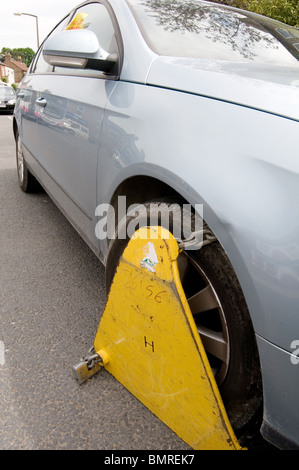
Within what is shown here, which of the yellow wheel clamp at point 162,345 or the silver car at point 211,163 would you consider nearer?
the silver car at point 211,163

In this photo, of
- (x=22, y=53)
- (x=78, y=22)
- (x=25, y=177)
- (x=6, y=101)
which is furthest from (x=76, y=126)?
(x=22, y=53)

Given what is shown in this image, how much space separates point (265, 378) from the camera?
104cm

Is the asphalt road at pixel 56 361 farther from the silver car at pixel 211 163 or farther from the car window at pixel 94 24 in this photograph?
the car window at pixel 94 24

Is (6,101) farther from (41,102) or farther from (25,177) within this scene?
(41,102)

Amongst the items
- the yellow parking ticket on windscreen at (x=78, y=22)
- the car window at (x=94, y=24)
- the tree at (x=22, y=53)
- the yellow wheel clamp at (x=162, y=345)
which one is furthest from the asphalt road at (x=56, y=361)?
the tree at (x=22, y=53)

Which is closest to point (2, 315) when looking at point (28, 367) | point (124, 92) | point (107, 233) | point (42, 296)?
point (42, 296)

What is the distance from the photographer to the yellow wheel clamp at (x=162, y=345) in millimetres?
1172

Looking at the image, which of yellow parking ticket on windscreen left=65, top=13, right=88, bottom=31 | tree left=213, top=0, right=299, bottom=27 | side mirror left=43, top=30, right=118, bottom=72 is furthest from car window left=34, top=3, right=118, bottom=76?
tree left=213, top=0, right=299, bottom=27

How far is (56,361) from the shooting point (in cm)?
175

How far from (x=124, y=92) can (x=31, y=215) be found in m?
2.34

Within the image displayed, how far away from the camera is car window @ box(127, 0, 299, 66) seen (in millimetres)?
1678

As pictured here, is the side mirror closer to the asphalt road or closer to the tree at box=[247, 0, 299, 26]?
the asphalt road

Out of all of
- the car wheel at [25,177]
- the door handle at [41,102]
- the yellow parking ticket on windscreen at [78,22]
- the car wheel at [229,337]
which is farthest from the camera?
the car wheel at [25,177]

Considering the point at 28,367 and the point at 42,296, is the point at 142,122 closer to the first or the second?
the point at 28,367
